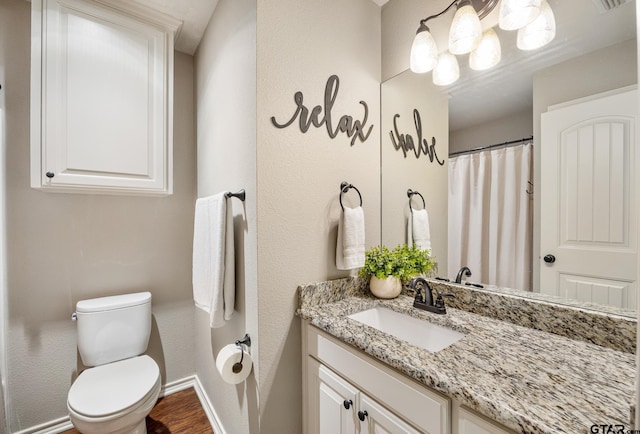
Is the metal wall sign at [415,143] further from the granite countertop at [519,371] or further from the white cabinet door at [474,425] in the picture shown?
the white cabinet door at [474,425]

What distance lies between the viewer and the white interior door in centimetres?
87

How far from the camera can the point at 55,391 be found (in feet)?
5.63

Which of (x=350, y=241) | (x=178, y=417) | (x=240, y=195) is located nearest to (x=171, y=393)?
(x=178, y=417)

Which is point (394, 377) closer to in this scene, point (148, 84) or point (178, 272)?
point (178, 272)

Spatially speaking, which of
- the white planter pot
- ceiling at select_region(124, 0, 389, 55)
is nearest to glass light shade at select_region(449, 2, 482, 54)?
ceiling at select_region(124, 0, 389, 55)

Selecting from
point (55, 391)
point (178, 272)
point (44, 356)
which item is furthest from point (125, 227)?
point (55, 391)

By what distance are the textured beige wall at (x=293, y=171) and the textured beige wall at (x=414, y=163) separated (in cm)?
23

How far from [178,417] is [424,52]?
2658 millimetres

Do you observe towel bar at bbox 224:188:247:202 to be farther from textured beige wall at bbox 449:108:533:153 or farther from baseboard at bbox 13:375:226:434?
baseboard at bbox 13:375:226:434

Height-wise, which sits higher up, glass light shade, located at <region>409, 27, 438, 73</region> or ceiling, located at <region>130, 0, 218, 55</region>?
ceiling, located at <region>130, 0, 218, 55</region>

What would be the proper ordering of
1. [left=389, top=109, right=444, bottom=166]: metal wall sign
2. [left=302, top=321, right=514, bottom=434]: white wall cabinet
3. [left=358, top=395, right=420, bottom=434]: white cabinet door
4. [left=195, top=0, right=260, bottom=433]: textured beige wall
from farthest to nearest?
[left=389, top=109, right=444, bottom=166]: metal wall sign, [left=195, top=0, right=260, bottom=433]: textured beige wall, [left=358, top=395, right=420, bottom=434]: white cabinet door, [left=302, top=321, right=514, bottom=434]: white wall cabinet

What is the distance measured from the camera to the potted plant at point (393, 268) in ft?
4.63

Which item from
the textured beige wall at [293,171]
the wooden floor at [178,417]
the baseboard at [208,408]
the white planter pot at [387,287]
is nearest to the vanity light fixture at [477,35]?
the textured beige wall at [293,171]

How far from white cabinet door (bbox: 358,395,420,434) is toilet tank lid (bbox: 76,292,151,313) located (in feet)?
5.19
